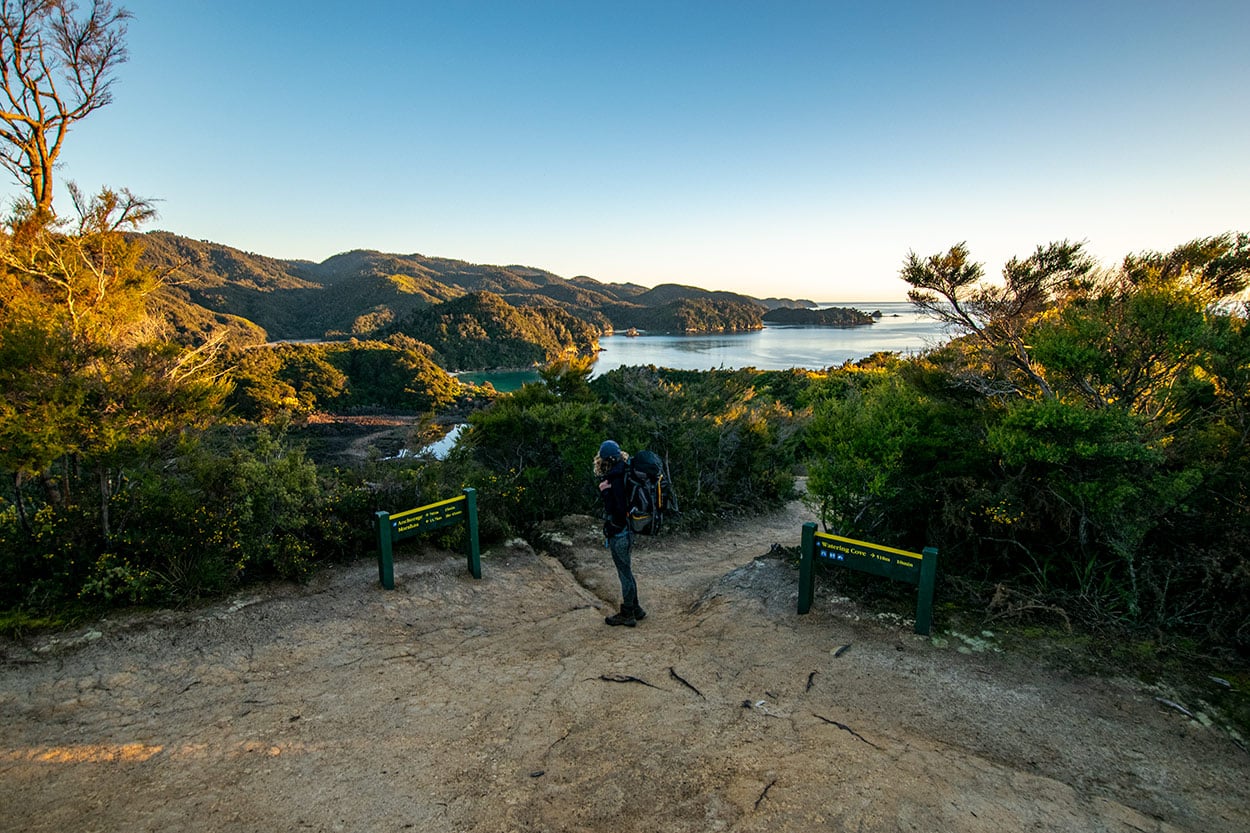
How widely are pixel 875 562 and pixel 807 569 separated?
22.5 inches

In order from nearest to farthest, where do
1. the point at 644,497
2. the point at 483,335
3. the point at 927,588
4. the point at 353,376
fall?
the point at 927,588 → the point at 644,497 → the point at 353,376 → the point at 483,335

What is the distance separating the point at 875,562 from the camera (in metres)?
4.46

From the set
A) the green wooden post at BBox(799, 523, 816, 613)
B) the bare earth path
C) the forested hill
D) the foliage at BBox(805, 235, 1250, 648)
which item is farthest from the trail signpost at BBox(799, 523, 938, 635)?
the forested hill

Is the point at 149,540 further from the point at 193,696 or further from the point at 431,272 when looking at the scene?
the point at 431,272

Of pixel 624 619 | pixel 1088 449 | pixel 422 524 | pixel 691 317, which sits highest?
pixel 691 317

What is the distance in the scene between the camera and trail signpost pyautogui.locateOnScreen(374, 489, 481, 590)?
5.23 m

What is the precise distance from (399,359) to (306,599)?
64.0 meters

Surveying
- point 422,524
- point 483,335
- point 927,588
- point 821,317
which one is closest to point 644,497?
point 927,588

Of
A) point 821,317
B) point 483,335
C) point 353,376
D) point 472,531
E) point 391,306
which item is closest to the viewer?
point 472,531

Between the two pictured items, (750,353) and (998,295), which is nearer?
(998,295)

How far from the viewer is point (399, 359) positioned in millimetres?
64125

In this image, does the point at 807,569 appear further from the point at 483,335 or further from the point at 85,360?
the point at 483,335

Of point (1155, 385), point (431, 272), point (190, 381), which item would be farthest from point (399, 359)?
point (431, 272)

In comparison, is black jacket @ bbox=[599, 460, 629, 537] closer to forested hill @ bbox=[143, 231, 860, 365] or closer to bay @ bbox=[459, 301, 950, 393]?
bay @ bbox=[459, 301, 950, 393]
